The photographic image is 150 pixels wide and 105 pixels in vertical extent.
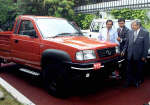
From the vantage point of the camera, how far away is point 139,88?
5.59m

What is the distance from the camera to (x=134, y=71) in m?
5.95

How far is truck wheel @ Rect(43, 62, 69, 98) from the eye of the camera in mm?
4610

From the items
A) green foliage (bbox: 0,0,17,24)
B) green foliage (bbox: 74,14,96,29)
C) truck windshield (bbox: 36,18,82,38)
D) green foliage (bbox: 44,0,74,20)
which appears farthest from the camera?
green foliage (bbox: 74,14,96,29)

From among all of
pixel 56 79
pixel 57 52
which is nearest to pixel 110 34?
pixel 57 52

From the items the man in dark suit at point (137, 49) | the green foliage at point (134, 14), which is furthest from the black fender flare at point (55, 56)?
the green foliage at point (134, 14)

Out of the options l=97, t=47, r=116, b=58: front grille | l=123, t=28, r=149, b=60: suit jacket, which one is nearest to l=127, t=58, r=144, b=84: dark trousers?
l=123, t=28, r=149, b=60: suit jacket

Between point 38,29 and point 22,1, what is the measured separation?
10.9 meters

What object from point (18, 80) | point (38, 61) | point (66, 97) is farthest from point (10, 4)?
point (66, 97)

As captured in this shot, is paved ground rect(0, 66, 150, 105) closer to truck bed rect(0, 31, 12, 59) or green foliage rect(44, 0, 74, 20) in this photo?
truck bed rect(0, 31, 12, 59)

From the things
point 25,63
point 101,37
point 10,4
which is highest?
point 10,4

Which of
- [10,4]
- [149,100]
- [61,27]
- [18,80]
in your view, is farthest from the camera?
[10,4]

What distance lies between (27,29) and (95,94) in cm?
272

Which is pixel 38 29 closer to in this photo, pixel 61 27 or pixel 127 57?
pixel 61 27

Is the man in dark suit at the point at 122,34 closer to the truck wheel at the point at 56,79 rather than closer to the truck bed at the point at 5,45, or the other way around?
the truck wheel at the point at 56,79
